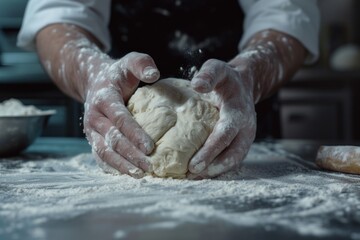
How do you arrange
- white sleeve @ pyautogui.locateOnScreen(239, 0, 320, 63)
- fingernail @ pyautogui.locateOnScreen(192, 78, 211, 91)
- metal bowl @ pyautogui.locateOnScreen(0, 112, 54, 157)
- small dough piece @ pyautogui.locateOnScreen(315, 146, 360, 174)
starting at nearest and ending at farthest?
1. fingernail @ pyautogui.locateOnScreen(192, 78, 211, 91)
2. small dough piece @ pyautogui.locateOnScreen(315, 146, 360, 174)
3. metal bowl @ pyautogui.locateOnScreen(0, 112, 54, 157)
4. white sleeve @ pyautogui.locateOnScreen(239, 0, 320, 63)

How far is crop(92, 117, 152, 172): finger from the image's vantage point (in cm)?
92

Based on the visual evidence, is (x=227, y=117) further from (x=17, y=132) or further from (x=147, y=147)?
(x=17, y=132)

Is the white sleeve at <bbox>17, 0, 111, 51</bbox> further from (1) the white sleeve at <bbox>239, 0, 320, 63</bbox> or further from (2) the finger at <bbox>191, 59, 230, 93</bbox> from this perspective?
(2) the finger at <bbox>191, 59, 230, 93</bbox>

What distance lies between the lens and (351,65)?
2.93m

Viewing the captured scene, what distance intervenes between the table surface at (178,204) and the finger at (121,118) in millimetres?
69

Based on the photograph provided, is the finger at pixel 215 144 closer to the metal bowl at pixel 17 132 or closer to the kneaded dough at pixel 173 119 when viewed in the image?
the kneaded dough at pixel 173 119

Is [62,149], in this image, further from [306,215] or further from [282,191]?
[306,215]

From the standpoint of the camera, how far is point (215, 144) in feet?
3.00

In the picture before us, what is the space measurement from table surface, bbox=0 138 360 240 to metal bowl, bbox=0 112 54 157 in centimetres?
9

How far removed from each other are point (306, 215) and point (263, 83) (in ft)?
2.05

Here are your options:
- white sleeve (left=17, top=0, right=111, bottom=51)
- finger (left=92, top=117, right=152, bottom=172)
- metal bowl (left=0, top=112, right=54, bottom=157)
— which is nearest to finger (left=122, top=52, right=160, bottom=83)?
finger (left=92, top=117, right=152, bottom=172)

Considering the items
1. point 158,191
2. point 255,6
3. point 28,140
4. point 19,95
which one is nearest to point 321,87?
point 255,6

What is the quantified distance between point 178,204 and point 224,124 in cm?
24

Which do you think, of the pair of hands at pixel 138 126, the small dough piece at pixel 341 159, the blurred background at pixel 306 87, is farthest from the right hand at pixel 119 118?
the blurred background at pixel 306 87
